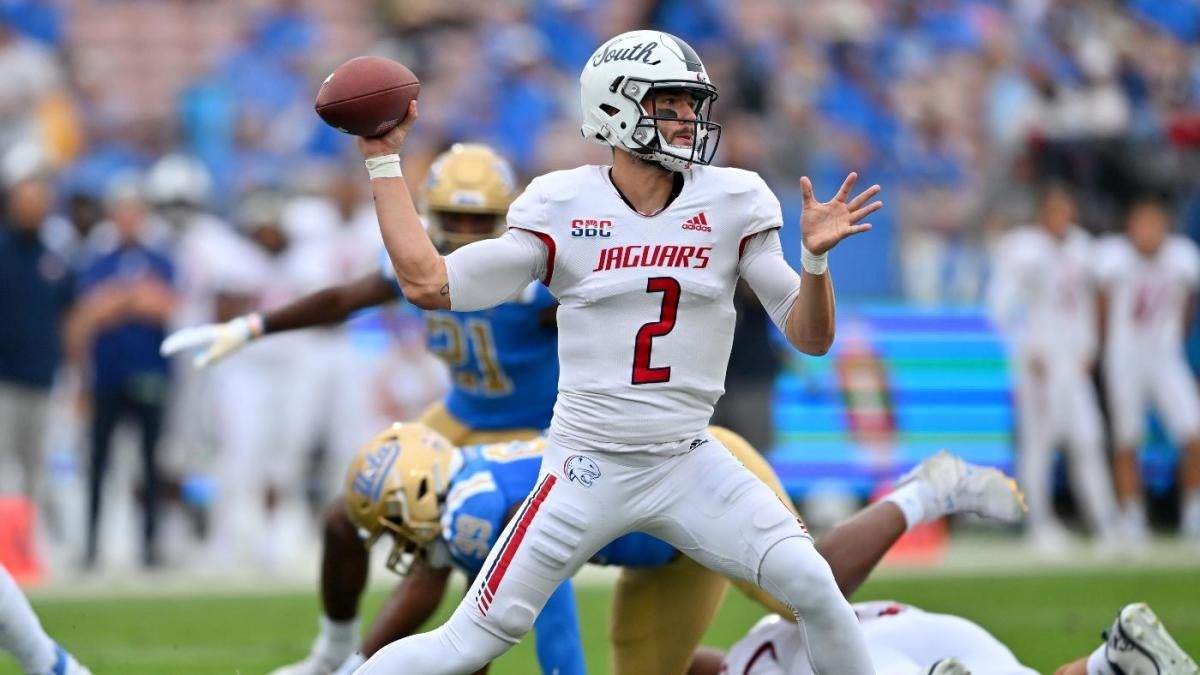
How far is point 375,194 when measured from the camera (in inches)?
192

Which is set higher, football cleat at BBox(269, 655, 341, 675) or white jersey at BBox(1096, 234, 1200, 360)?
white jersey at BBox(1096, 234, 1200, 360)

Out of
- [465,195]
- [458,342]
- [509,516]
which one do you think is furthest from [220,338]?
[509,516]

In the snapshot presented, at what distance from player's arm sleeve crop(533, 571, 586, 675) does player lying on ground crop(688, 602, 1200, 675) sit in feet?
1.58

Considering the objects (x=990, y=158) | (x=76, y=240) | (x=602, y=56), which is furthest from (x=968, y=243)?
(x=602, y=56)

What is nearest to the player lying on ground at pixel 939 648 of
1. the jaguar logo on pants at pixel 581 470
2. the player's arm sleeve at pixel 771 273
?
the jaguar logo on pants at pixel 581 470

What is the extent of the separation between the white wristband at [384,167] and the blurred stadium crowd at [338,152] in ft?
22.1

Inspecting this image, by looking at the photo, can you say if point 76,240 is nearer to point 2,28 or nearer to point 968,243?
point 2,28

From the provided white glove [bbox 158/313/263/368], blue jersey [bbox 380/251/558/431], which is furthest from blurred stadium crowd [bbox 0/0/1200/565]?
blue jersey [bbox 380/251/558/431]

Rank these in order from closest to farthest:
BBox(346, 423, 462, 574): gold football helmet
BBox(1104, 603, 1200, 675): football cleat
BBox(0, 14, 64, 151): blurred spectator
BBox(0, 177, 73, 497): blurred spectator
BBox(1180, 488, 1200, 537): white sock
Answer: BBox(1104, 603, 1200, 675): football cleat
BBox(346, 423, 462, 574): gold football helmet
BBox(0, 177, 73, 497): blurred spectator
BBox(1180, 488, 1200, 537): white sock
BBox(0, 14, 64, 151): blurred spectator

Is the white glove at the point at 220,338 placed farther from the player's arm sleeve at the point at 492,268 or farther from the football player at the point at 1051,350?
the football player at the point at 1051,350

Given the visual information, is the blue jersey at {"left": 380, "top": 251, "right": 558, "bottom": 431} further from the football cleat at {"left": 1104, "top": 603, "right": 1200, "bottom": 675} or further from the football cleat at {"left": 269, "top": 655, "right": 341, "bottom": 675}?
the football cleat at {"left": 1104, "top": 603, "right": 1200, "bottom": 675}

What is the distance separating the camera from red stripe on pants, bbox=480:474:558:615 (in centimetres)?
496

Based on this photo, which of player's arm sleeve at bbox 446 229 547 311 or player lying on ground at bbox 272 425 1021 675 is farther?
player lying on ground at bbox 272 425 1021 675

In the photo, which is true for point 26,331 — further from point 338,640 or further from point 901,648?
point 901,648
